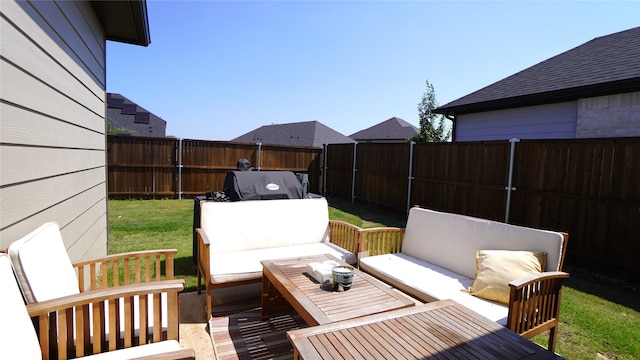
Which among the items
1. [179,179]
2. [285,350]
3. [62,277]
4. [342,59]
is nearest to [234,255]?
[285,350]

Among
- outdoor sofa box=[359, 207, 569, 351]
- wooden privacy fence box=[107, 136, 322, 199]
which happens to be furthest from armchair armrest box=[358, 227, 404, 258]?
wooden privacy fence box=[107, 136, 322, 199]

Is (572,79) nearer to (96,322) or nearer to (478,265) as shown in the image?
(478,265)

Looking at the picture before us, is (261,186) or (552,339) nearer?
(552,339)

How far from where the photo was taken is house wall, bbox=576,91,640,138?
18.6ft

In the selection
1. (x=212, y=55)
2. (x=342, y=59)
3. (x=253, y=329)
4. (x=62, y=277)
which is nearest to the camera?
(x=62, y=277)

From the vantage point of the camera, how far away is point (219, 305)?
330 centimetres

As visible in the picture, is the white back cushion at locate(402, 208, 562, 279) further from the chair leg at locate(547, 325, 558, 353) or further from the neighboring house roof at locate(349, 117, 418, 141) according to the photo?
the neighboring house roof at locate(349, 117, 418, 141)

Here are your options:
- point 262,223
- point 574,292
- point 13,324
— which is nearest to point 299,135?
point 262,223

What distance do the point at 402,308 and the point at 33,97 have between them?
2.76 m

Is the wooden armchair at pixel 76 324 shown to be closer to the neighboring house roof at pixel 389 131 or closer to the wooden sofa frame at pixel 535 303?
the wooden sofa frame at pixel 535 303

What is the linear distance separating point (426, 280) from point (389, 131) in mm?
20169

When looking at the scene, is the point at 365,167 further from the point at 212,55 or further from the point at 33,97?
the point at 33,97

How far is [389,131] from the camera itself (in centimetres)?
2227

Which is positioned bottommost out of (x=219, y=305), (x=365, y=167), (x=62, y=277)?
(x=219, y=305)
